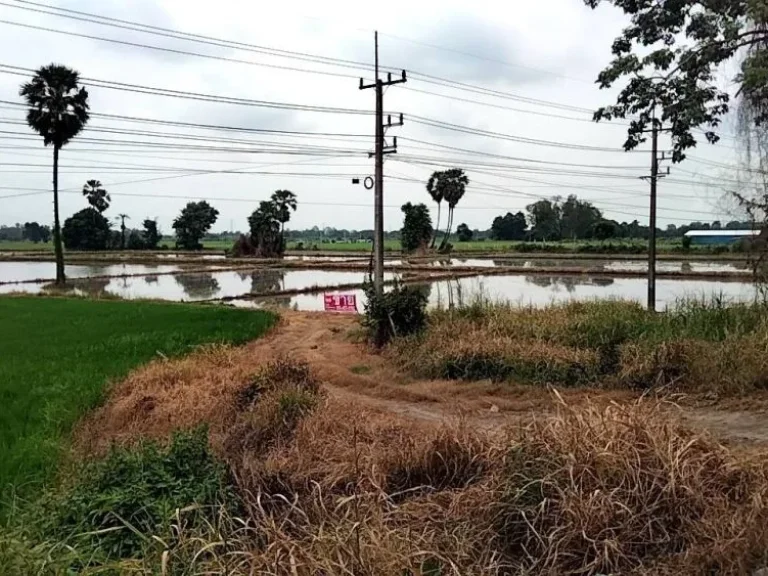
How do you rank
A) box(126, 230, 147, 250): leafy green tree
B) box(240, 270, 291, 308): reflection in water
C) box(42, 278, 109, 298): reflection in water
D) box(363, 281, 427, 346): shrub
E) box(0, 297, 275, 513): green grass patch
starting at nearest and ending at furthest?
box(0, 297, 275, 513): green grass patch → box(363, 281, 427, 346): shrub → box(240, 270, 291, 308): reflection in water → box(42, 278, 109, 298): reflection in water → box(126, 230, 147, 250): leafy green tree

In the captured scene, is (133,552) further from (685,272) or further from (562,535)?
(685,272)

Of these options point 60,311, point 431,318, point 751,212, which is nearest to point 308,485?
point 431,318

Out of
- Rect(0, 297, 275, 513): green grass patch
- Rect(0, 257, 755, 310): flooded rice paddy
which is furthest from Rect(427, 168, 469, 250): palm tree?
Rect(0, 297, 275, 513): green grass patch

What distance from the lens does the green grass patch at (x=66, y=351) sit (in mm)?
6836

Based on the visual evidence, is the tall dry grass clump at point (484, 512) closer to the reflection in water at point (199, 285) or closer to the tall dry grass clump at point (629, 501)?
the tall dry grass clump at point (629, 501)

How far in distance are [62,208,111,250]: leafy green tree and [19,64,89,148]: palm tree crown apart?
39.8m

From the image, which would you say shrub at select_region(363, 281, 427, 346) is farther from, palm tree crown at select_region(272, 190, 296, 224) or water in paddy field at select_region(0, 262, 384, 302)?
palm tree crown at select_region(272, 190, 296, 224)

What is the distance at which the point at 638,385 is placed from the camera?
349 inches

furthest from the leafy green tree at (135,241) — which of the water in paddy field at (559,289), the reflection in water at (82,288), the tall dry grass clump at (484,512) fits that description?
the tall dry grass clump at (484,512)

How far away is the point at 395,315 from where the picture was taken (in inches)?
494

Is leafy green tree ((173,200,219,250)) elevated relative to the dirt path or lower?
elevated

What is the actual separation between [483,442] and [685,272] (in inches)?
1124

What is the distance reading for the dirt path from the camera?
291 inches

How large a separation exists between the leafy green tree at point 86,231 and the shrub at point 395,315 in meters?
60.2
